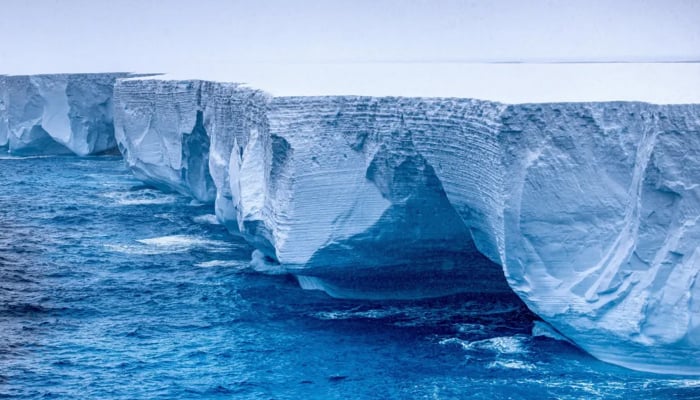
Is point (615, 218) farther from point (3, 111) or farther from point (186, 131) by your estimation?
point (3, 111)

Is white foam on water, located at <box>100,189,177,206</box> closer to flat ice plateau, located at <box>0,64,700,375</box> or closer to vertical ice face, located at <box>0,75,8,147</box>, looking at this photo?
flat ice plateau, located at <box>0,64,700,375</box>

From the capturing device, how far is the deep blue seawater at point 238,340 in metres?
6.06

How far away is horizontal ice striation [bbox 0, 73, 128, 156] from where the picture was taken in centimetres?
1777

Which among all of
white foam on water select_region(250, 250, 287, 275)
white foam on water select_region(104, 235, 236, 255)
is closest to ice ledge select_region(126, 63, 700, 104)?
white foam on water select_region(250, 250, 287, 275)

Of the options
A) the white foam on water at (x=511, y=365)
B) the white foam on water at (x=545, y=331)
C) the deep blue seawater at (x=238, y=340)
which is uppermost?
the white foam on water at (x=545, y=331)

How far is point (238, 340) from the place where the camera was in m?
7.08

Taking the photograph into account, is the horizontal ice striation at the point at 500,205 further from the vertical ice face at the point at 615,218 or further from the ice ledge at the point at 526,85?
the ice ledge at the point at 526,85

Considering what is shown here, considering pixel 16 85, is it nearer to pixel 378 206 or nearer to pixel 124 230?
pixel 124 230

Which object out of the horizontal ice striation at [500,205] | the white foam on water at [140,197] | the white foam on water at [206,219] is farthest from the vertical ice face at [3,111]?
the horizontal ice striation at [500,205]

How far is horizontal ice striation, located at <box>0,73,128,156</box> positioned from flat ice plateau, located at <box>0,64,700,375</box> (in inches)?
376

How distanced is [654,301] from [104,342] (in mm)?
3860

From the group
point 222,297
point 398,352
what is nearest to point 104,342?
point 222,297

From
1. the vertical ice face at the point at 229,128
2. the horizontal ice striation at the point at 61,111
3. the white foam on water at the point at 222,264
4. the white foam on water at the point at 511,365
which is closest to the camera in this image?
the white foam on water at the point at 511,365

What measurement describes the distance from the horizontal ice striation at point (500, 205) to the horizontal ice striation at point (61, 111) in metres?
10.1
